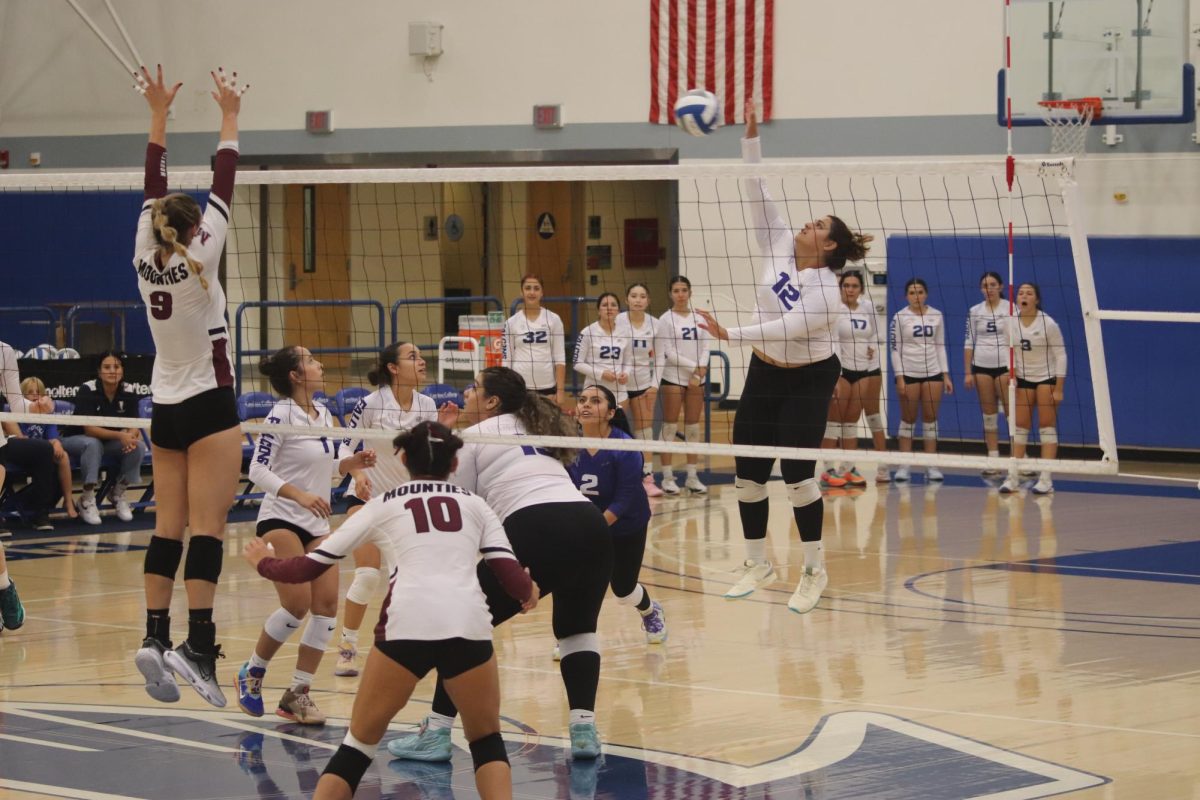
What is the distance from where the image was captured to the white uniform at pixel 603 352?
47.5ft

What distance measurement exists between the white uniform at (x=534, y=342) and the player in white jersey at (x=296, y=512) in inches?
244

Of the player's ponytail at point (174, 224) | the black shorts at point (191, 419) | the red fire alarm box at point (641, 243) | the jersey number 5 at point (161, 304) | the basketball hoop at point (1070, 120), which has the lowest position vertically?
the black shorts at point (191, 419)

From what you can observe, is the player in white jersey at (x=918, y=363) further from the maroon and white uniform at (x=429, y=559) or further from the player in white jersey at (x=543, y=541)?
the maroon and white uniform at (x=429, y=559)

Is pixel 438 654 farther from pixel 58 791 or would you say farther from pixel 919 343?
pixel 919 343

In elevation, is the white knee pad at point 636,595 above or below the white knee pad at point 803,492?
below

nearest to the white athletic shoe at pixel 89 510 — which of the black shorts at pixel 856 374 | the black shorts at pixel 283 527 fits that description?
the black shorts at pixel 283 527

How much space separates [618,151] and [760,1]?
247 centimetres

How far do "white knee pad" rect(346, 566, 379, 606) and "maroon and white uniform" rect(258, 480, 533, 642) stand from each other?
8.17 feet

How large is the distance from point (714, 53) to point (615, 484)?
Answer: 472 inches

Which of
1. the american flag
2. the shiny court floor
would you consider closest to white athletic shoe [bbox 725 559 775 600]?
the shiny court floor

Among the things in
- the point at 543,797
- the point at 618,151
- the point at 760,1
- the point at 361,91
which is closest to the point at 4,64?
the point at 361,91

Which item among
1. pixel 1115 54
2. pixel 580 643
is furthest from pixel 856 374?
pixel 580 643

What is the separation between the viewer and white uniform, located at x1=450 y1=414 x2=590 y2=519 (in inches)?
255

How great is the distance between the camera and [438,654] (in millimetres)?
5078
